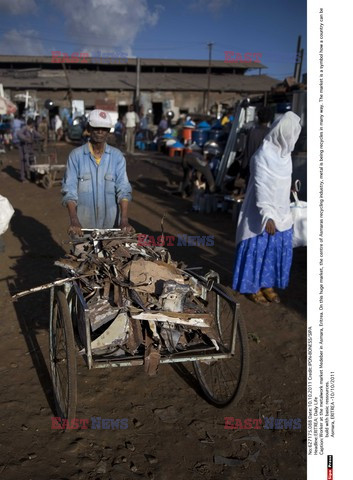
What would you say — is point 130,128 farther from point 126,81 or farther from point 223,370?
Answer: point 223,370

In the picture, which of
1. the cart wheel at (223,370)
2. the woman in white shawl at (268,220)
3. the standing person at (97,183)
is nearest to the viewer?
the cart wheel at (223,370)

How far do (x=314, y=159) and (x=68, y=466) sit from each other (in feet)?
7.50

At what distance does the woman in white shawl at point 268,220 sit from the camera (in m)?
4.18

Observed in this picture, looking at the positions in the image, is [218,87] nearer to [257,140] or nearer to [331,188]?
[257,140]

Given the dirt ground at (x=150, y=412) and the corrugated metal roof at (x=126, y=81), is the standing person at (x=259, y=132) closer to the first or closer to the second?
the dirt ground at (x=150, y=412)

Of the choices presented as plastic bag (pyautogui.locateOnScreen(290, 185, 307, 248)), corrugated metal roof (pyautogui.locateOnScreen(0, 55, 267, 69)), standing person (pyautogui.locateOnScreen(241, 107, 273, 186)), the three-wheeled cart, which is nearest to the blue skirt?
the three-wheeled cart

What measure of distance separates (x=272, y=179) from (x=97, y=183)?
1.84 metres

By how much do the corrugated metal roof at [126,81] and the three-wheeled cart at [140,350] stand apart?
26.6 m

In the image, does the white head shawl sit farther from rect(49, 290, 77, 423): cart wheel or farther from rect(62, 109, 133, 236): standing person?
rect(49, 290, 77, 423): cart wheel

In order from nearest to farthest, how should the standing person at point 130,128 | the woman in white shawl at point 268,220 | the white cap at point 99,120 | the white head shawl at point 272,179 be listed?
the white cap at point 99,120 → the white head shawl at point 272,179 → the woman in white shawl at point 268,220 → the standing person at point 130,128

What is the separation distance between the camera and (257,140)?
6.95 meters

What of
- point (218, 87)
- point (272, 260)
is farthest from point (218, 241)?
point (218, 87)

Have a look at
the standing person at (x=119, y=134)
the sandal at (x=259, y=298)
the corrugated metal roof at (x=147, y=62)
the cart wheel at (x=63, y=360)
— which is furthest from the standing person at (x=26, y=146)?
the corrugated metal roof at (x=147, y=62)

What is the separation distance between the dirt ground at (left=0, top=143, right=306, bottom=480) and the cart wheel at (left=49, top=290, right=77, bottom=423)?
0.19m
